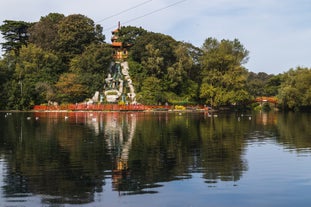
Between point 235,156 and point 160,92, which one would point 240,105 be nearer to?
point 160,92

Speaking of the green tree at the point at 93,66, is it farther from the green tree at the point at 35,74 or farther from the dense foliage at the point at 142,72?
the green tree at the point at 35,74

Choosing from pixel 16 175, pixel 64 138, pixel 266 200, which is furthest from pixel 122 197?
pixel 64 138

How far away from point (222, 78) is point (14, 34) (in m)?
43.9

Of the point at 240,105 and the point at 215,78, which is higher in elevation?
the point at 215,78

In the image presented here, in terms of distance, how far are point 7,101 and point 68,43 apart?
16163 millimetres

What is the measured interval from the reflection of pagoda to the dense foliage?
1.14 metres

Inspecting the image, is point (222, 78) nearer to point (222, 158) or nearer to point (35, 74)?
point (35, 74)

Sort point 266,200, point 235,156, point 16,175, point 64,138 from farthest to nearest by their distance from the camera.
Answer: point 64,138 → point 235,156 → point 16,175 → point 266,200

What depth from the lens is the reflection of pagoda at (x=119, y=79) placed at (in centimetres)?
7012

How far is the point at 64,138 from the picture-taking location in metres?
24.1

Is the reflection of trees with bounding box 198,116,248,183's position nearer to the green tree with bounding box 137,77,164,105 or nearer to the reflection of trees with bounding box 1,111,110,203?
the reflection of trees with bounding box 1,111,110,203

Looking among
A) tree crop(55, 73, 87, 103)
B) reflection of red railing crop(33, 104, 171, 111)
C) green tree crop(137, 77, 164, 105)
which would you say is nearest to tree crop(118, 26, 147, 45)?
green tree crop(137, 77, 164, 105)

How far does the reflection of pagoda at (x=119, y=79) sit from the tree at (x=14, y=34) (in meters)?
21.3

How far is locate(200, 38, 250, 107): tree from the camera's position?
6900 cm
